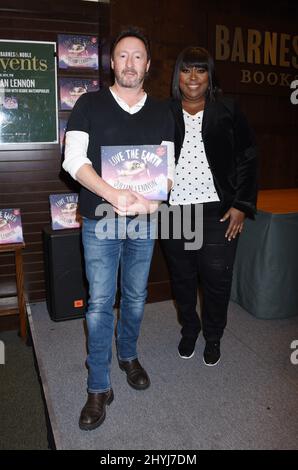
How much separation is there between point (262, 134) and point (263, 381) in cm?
193

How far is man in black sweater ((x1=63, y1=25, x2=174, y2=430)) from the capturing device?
145 cm

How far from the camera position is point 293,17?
2926mm

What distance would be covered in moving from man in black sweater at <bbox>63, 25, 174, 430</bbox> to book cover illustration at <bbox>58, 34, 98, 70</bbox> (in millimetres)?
1226

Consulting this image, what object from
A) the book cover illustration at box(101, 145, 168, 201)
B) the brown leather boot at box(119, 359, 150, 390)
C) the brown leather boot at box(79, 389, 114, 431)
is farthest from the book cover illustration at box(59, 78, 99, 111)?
the brown leather boot at box(79, 389, 114, 431)

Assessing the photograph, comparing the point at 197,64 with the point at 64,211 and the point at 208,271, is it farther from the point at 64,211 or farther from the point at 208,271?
the point at 64,211

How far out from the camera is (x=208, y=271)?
1.97 m

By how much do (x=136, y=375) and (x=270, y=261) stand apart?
1.15m

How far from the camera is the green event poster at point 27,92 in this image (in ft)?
8.13

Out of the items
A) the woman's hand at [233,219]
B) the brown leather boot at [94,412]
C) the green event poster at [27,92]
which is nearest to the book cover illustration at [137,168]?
the woman's hand at [233,219]

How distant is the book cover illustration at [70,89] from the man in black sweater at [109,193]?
1.19 metres

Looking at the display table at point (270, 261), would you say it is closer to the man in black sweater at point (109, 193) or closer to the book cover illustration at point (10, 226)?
the man in black sweater at point (109, 193)

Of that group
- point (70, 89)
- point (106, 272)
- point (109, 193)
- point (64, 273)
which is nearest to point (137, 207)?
point (109, 193)

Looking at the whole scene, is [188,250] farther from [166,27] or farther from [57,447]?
[166,27]
